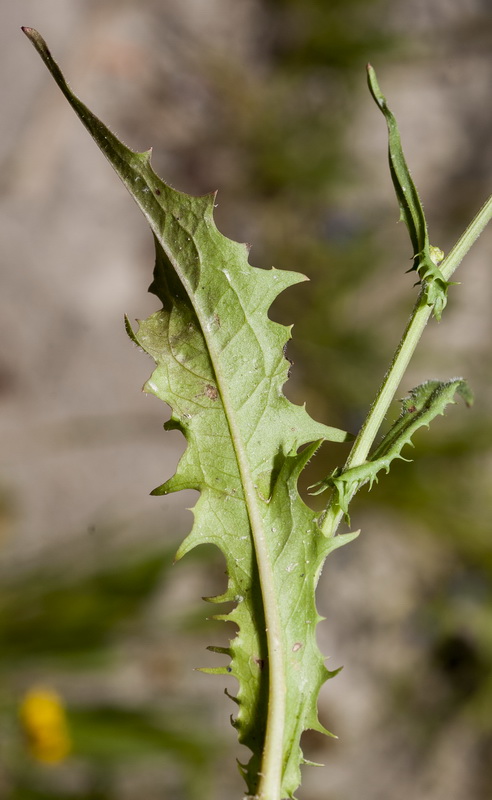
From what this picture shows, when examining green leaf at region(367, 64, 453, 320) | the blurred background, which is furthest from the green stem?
the blurred background

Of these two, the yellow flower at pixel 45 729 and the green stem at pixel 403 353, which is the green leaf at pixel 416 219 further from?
the yellow flower at pixel 45 729

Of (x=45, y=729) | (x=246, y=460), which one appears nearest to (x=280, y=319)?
(x=45, y=729)

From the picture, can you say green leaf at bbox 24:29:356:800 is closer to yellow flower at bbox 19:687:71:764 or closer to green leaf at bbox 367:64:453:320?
green leaf at bbox 367:64:453:320

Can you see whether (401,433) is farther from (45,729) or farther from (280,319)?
(280,319)

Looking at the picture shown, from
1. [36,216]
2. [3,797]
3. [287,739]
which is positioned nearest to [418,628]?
[3,797]

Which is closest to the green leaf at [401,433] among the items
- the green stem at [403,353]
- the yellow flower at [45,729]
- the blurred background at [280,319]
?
the green stem at [403,353]
